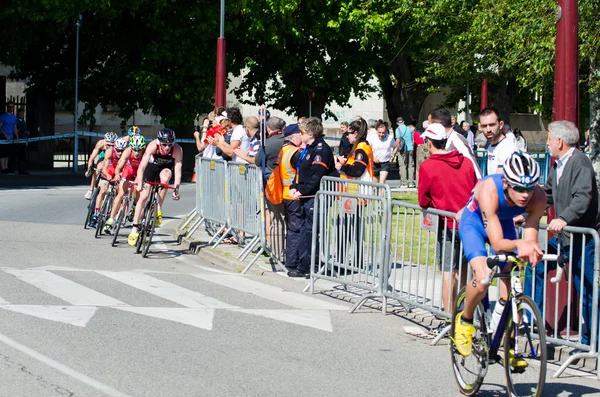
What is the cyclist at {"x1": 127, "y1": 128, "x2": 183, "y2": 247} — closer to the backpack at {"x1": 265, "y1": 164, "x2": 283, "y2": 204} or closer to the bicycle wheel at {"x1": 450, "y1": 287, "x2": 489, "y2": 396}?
the backpack at {"x1": 265, "y1": 164, "x2": 283, "y2": 204}

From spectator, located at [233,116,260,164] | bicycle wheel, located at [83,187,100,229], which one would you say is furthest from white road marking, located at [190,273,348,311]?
A: bicycle wheel, located at [83,187,100,229]

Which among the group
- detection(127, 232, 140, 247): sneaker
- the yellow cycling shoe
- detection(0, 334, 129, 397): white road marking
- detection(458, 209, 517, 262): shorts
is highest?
detection(458, 209, 517, 262): shorts

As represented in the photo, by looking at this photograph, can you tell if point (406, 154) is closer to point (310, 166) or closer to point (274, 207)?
point (274, 207)

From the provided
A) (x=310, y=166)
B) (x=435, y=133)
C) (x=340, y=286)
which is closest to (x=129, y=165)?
(x=310, y=166)

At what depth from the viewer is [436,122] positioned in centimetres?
1020

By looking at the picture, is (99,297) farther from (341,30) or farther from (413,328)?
(341,30)

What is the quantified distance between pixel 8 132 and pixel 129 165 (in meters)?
15.7

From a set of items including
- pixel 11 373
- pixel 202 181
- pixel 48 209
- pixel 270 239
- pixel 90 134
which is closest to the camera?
pixel 11 373

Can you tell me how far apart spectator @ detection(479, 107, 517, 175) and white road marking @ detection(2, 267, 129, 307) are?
3.84m

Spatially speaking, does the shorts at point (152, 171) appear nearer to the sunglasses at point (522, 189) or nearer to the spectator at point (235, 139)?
the spectator at point (235, 139)

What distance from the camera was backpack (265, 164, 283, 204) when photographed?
13.0 m

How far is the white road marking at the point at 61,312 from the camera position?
374 inches

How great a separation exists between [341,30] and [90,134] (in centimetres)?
922

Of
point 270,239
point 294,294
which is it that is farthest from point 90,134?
point 294,294
